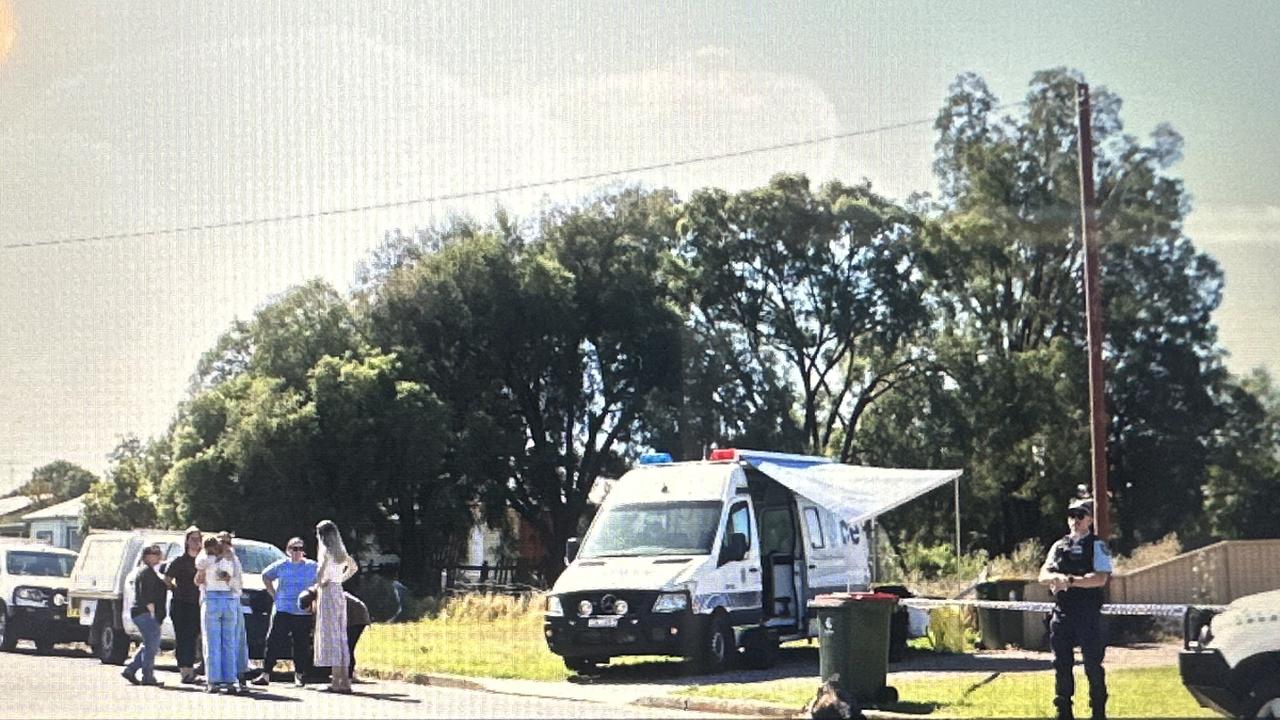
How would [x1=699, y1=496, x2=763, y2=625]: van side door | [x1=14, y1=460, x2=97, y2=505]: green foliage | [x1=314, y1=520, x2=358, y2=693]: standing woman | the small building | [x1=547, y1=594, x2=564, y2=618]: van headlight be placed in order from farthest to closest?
1. [x1=14, y1=460, x2=97, y2=505]: green foliage
2. the small building
3. [x1=699, y1=496, x2=763, y2=625]: van side door
4. [x1=547, y1=594, x2=564, y2=618]: van headlight
5. [x1=314, y1=520, x2=358, y2=693]: standing woman

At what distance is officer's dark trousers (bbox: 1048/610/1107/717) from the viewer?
499 inches

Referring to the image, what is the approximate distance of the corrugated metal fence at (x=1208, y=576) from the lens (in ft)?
86.8

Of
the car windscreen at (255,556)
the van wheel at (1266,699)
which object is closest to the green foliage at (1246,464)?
the car windscreen at (255,556)

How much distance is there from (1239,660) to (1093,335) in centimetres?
1373

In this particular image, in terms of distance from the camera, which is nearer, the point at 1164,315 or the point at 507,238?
the point at 1164,315

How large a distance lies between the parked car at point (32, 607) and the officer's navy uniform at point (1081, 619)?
1782 centimetres

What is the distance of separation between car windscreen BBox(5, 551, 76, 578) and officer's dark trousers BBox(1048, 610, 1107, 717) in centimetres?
1903

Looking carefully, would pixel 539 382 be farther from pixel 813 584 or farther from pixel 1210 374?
pixel 813 584

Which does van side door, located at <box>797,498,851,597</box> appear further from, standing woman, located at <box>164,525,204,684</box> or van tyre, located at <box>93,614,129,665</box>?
van tyre, located at <box>93,614,129,665</box>

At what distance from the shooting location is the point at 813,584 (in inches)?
846

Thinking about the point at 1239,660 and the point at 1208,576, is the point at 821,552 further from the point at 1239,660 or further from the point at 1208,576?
the point at 1239,660

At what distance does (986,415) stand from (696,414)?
9336 mm

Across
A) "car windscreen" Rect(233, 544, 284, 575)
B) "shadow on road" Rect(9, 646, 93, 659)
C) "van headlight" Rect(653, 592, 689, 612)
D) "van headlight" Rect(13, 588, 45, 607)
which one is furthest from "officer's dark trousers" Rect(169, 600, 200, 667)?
"van headlight" Rect(13, 588, 45, 607)

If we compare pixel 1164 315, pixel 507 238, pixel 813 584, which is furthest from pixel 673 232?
pixel 813 584
